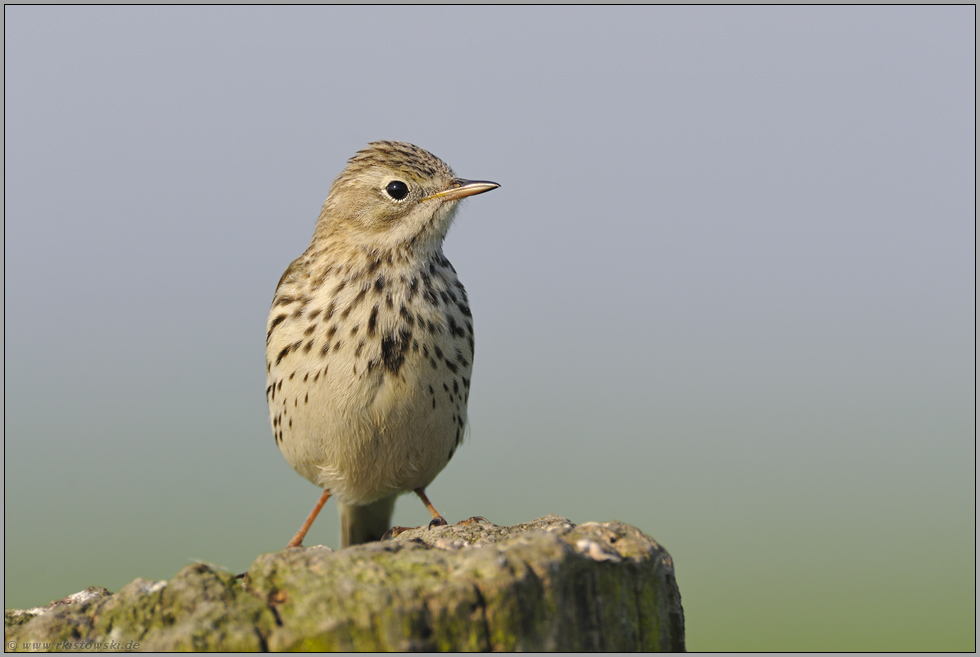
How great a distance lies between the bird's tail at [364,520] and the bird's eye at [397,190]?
3.05 metres

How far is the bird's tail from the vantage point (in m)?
8.16

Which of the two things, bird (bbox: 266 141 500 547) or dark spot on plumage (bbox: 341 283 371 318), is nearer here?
bird (bbox: 266 141 500 547)

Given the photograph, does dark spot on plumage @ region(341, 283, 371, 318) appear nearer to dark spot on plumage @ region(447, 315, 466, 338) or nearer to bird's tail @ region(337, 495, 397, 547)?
dark spot on plumage @ region(447, 315, 466, 338)

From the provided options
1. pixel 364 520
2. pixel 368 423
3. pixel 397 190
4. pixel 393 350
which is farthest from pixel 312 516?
pixel 397 190

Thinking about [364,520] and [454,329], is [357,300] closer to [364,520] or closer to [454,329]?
[454,329]

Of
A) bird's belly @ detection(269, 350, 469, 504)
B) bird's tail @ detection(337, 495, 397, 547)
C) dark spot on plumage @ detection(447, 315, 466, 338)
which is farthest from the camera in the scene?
bird's tail @ detection(337, 495, 397, 547)

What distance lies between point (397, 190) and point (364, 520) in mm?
3426

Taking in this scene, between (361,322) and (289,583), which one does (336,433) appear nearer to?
(361,322)

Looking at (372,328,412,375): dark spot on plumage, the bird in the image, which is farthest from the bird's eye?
(372,328,412,375): dark spot on plumage

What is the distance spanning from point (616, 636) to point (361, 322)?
3.46m

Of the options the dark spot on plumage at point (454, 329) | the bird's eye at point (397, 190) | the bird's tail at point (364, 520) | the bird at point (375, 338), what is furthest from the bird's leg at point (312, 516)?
the bird's eye at point (397, 190)

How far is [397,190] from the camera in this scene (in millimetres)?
7137

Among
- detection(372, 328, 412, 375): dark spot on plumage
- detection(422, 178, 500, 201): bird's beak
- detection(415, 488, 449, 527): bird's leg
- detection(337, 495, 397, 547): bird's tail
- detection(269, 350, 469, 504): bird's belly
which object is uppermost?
detection(422, 178, 500, 201): bird's beak

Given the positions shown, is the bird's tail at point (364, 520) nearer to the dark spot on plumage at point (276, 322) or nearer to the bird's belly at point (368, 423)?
the bird's belly at point (368, 423)
